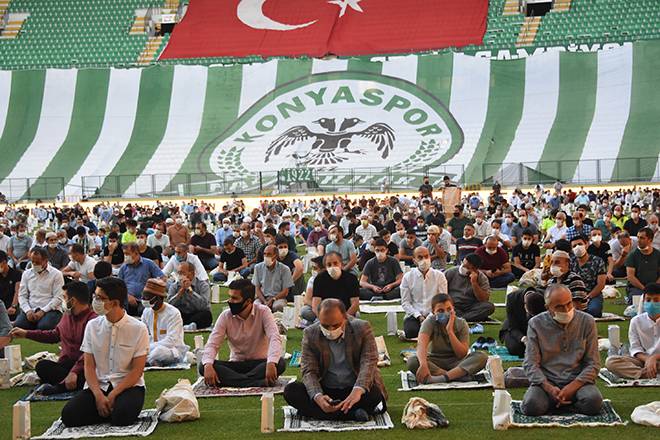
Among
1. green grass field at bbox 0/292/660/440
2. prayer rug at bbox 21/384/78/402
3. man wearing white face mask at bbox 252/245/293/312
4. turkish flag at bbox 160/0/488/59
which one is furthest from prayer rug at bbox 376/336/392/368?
turkish flag at bbox 160/0/488/59

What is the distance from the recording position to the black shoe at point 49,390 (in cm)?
880

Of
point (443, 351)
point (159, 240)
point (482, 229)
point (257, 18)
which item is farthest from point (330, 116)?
point (443, 351)

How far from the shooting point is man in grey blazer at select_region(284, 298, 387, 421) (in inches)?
286

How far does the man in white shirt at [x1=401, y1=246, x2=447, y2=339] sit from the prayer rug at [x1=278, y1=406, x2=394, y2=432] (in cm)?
385

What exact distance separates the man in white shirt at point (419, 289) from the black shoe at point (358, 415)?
3932 mm

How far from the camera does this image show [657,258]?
12.7 metres

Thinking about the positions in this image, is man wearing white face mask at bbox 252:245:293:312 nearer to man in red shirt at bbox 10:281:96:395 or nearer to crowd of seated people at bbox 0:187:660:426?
crowd of seated people at bbox 0:187:660:426

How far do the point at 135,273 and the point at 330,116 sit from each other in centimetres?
2870

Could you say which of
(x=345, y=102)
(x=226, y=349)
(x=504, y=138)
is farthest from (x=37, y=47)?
(x=226, y=349)

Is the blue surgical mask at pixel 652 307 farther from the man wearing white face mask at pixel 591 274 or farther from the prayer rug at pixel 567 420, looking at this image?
the man wearing white face mask at pixel 591 274

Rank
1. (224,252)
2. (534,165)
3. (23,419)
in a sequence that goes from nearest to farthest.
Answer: (23,419) < (224,252) < (534,165)

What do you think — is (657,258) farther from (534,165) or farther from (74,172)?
(74,172)

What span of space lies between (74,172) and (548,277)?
3187cm

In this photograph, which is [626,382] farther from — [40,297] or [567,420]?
[40,297]
